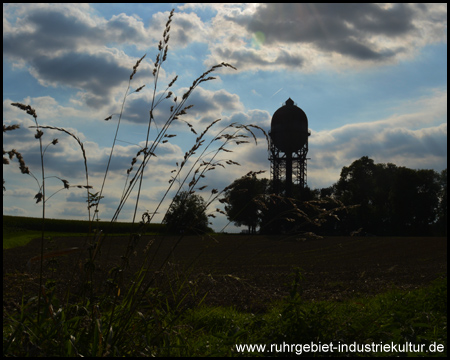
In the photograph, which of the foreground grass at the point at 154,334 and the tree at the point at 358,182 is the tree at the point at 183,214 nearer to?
the foreground grass at the point at 154,334

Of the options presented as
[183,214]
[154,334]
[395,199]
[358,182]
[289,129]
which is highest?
[289,129]

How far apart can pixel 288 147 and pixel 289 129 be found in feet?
5.63

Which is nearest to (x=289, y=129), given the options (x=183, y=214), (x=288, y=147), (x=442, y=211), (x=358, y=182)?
(x=288, y=147)

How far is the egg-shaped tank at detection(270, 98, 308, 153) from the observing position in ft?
126

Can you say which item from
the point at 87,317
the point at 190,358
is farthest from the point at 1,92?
the point at 190,358

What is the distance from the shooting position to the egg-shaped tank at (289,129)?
126 ft

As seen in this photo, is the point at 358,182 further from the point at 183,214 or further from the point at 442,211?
the point at 183,214

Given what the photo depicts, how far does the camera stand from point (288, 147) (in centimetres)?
3831

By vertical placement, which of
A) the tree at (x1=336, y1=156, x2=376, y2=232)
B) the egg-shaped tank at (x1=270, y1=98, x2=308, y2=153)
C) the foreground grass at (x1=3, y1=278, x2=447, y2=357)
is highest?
the egg-shaped tank at (x1=270, y1=98, x2=308, y2=153)

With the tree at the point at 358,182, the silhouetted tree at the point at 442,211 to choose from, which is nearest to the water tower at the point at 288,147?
the tree at the point at 358,182

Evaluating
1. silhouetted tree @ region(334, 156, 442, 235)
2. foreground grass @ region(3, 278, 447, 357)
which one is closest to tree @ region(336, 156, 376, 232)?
silhouetted tree @ region(334, 156, 442, 235)

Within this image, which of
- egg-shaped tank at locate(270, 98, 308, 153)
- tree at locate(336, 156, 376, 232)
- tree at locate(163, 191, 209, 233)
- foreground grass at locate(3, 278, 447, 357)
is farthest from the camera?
tree at locate(336, 156, 376, 232)

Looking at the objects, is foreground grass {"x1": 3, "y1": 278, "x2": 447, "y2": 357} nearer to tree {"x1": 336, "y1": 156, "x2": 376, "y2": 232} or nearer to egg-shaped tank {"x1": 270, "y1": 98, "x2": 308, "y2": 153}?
egg-shaped tank {"x1": 270, "y1": 98, "x2": 308, "y2": 153}

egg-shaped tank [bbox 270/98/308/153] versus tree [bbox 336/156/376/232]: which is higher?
egg-shaped tank [bbox 270/98/308/153]
